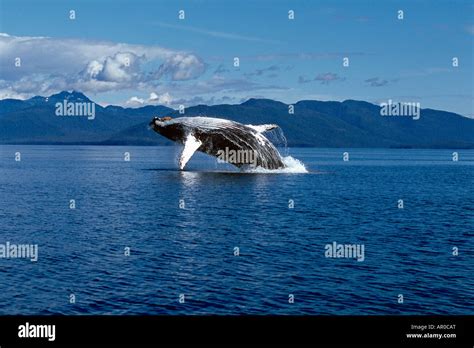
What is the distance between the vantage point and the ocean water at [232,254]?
24.9m

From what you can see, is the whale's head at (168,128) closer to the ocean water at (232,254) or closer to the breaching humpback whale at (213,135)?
the breaching humpback whale at (213,135)

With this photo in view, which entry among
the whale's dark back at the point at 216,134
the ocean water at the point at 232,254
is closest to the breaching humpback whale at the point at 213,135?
the whale's dark back at the point at 216,134

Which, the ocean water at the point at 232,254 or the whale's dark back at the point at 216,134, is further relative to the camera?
the whale's dark back at the point at 216,134

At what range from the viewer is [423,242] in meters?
39.5

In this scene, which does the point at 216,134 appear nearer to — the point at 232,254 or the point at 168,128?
the point at 168,128

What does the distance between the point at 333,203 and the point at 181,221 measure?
2022 centimetres

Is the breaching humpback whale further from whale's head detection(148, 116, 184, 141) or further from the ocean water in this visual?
the ocean water

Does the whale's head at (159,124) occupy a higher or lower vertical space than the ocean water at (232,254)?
higher

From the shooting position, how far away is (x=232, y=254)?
112 feet

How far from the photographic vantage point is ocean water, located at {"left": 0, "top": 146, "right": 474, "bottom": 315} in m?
24.9

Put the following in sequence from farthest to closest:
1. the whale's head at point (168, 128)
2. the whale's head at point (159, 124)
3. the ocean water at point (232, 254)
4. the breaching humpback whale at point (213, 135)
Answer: the breaching humpback whale at point (213, 135), the whale's head at point (168, 128), the whale's head at point (159, 124), the ocean water at point (232, 254)

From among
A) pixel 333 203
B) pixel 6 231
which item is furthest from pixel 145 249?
pixel 333 203
